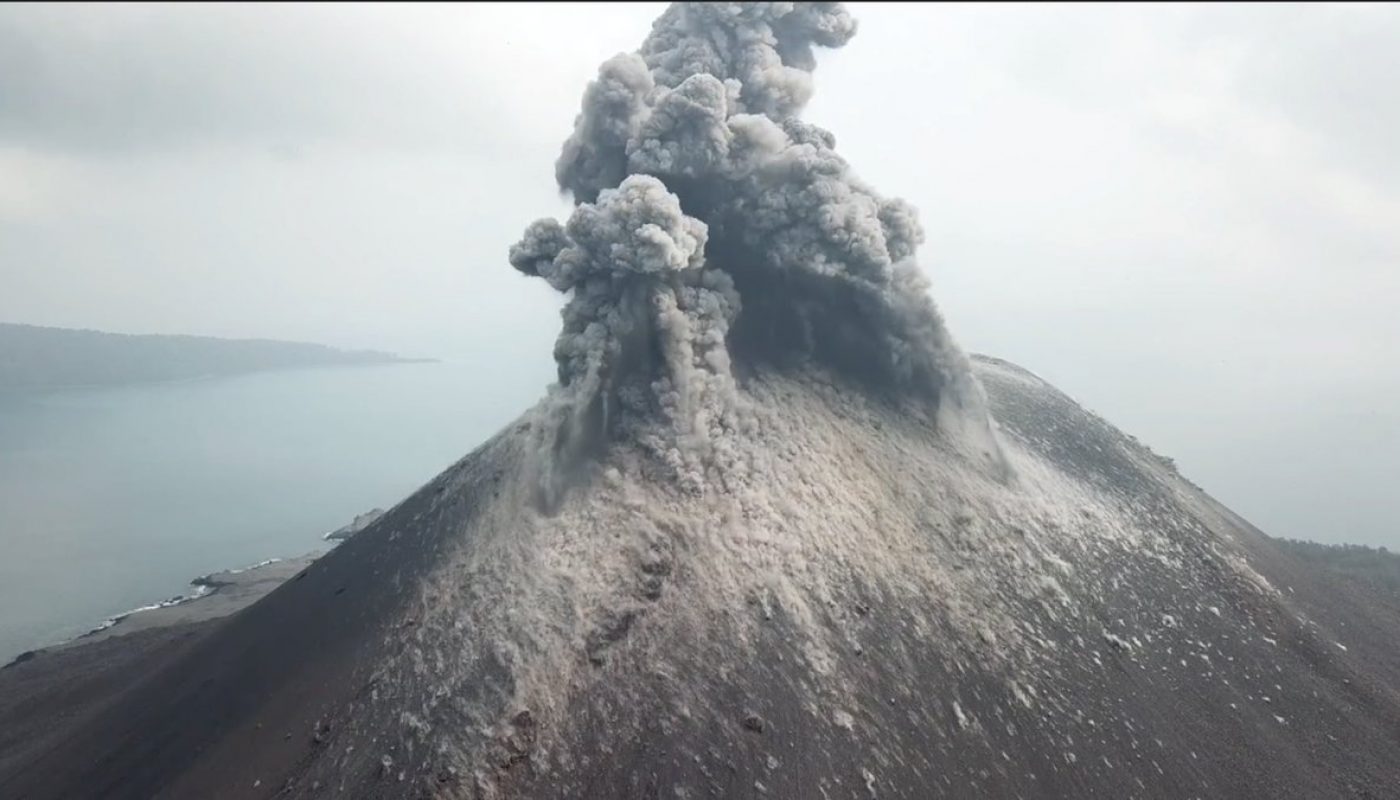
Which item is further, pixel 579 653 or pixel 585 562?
pixel 585 562

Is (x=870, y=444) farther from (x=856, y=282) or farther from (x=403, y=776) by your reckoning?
(x=403, y=776)

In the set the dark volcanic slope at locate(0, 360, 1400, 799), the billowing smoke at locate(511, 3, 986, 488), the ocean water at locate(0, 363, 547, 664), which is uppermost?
the billowing smoke at locate(511, 3, 986, 488)

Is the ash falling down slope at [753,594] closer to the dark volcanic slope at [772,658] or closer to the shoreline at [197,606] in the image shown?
the dark volcanic slope at [772,658]

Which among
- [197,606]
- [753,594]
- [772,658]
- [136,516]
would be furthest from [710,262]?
[136,516]

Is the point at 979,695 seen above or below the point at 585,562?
above

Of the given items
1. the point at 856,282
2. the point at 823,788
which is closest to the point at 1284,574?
the point at 856,282

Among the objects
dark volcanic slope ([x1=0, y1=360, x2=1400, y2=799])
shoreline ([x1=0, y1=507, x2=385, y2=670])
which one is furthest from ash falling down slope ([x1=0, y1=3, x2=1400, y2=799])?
shoreline ([x1=0, y1=507, x2=385, y2=670])

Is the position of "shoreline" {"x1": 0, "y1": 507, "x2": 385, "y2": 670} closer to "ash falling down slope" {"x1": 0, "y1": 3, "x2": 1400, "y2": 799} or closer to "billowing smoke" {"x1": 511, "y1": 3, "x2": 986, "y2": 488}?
"ash falling down slope" {"x1": 0, "y1": 3, "x2": 1400, "y2": 799}

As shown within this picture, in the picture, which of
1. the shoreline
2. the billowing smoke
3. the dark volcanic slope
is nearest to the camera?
the dark volcanic slope
